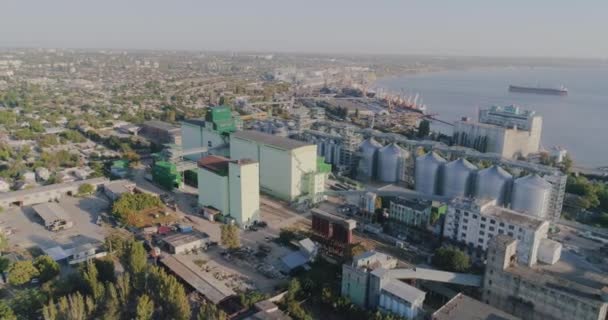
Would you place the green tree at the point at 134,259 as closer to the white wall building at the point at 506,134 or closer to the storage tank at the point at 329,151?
the storage tank at the point at 329,151

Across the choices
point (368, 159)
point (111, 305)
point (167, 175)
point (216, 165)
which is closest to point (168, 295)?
point (111, 305)

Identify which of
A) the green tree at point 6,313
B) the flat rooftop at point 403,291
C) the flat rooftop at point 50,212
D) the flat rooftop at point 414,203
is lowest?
the flat rooftop at point 50,212

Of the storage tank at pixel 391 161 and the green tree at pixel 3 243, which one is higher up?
the storage tank at pixel 391 161

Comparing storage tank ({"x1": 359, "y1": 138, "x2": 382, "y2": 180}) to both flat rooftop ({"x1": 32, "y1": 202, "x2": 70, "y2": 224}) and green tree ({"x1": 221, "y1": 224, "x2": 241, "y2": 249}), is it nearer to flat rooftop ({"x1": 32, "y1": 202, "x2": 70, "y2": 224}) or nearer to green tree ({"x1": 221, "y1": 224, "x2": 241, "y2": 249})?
green tree ({"x1": 221, "y1": 224, "x2": 241, "y2": 249})

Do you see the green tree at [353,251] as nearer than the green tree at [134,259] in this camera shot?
No

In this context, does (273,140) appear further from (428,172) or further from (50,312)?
(50,312)

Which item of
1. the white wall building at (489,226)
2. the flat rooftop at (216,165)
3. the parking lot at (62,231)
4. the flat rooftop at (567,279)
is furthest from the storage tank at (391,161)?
the parking lot at (62,231)

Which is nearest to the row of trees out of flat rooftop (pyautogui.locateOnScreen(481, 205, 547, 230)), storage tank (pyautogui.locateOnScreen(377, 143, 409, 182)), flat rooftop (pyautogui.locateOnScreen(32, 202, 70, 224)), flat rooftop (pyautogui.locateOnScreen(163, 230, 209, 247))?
flat rooftop (pyautogui.locateOnScreen(163, 230, 209, 247))
